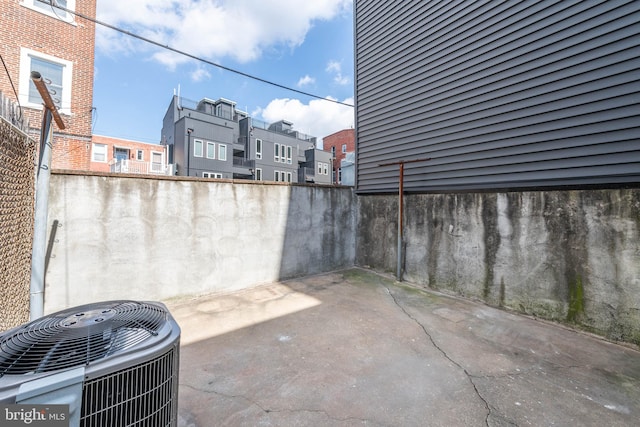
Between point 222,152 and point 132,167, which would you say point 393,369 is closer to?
point 132,167

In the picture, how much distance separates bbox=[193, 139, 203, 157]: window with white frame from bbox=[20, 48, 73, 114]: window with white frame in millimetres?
10228

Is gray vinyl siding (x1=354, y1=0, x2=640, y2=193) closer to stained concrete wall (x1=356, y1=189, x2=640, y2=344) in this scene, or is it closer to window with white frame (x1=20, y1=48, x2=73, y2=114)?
stained concrete wall (x1=356, y1=189, x2=640, y2=344)

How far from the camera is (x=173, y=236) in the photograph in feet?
13.6

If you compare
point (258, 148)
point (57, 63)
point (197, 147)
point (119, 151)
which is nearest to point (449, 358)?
point (57, 63)

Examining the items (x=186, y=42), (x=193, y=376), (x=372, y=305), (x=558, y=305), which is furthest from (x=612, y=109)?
(x=186, y=42)

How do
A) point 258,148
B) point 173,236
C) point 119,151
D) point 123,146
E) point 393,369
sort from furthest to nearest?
point 258,148, point 119,151, point 123,146, point 173,236, point 393,369

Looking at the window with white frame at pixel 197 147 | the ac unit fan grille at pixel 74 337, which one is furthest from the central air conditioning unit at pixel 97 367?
the window with white frame at pixel 197 147

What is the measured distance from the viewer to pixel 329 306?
4.05 meters

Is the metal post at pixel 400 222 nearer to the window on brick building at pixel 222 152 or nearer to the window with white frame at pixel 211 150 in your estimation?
the window with white frame at pixel 211 150

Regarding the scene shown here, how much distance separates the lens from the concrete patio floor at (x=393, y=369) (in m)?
1.96

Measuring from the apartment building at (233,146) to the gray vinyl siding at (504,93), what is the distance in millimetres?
14742

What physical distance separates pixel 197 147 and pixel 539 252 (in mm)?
18338

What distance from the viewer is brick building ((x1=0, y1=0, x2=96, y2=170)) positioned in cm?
662

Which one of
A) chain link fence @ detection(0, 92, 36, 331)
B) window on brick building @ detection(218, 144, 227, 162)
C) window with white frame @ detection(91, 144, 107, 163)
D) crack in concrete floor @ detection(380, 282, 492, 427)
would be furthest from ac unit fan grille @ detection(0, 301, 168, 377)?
window with white frame @ detection(91, 144, 107, 163)
